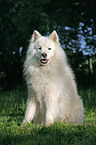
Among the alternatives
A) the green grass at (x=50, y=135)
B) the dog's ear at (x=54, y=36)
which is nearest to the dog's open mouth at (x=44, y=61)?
the dog's ear at (x=54, y=36)

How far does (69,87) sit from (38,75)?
0.72 m

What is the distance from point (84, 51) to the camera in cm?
1303

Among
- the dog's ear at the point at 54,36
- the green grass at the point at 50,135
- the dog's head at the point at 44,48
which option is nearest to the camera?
the green grass at the point at 50,135

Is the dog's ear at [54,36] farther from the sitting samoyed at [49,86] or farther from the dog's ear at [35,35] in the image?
the dog's ear at [35,35]

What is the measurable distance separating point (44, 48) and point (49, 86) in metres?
0.76

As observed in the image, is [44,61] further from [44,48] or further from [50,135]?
[50,135]

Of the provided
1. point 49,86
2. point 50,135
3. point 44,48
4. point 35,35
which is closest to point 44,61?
point 44,48

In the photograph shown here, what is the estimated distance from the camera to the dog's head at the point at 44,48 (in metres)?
3.99

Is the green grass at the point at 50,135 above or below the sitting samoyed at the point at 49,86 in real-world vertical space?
below

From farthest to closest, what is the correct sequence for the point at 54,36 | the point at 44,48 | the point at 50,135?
the point at 54,36 < the point at 44,48 < the point at 50,135

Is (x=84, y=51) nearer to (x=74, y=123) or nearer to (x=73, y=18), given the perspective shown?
(x=73, y=18)

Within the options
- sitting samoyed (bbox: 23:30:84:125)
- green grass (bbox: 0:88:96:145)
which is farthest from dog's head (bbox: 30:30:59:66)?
green grass (bbox: 0:88:96:145)

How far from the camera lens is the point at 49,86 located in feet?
13.3

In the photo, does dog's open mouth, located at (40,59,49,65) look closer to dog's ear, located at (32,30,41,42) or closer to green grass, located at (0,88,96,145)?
dog's ear, located at (32,30,41,42)
